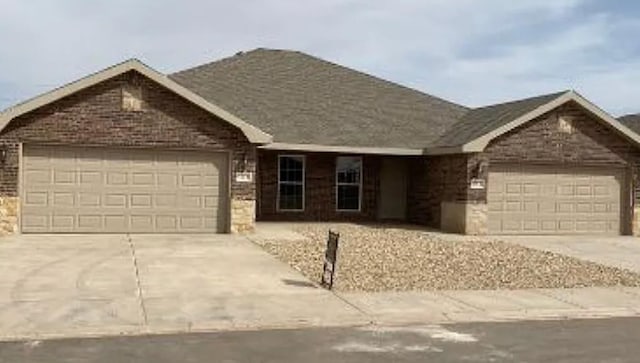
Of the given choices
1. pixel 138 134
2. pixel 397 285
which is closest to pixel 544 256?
pixel 397 285

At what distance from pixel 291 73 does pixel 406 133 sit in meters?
6.50

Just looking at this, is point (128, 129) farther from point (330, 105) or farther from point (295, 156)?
point (330, 105)

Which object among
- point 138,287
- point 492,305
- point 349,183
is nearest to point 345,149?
point 349,183

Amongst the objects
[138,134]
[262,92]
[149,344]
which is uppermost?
[262,92]

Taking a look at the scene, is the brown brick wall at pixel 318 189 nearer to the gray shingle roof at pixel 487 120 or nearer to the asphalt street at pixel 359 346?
the gray shingle roof at pixel 487 120

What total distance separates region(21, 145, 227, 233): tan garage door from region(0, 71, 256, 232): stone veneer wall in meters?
0.31

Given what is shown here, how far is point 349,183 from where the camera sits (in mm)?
26938

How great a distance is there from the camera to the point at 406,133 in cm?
2639

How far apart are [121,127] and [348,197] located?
923cm

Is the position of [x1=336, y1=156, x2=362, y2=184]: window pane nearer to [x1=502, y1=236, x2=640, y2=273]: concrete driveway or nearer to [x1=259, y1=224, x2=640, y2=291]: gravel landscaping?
[x1=259, y1=224, x2=640, y2=291]: gravel landscaping

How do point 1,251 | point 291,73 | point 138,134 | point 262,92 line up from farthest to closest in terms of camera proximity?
point 291,73, point 262,92, point 138,134, point 1,251

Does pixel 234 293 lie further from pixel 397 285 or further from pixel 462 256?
pixel 462 256

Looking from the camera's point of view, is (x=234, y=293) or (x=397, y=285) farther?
(x=397, y=285)

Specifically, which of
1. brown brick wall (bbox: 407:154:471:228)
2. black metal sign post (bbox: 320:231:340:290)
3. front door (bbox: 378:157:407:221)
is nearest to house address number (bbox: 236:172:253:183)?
brown brick wall (bbox: 407:154:471:228)
